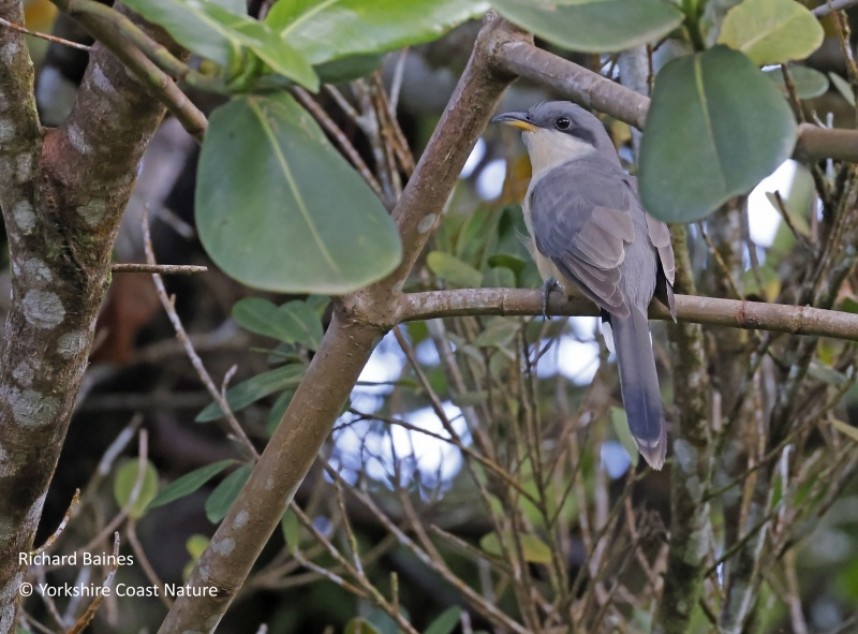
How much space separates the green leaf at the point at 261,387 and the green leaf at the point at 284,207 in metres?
1.68

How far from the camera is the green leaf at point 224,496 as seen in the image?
2.98 metres

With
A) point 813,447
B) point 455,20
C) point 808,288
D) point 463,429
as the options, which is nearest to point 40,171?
point 455,20

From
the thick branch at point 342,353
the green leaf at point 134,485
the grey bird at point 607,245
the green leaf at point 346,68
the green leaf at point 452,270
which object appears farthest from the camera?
the green leaf at point 134,485

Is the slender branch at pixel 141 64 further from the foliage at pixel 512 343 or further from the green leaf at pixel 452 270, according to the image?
the green leaf at pixel 452 270

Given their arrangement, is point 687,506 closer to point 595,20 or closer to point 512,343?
point 512,343

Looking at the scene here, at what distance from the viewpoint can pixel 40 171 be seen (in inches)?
74.5

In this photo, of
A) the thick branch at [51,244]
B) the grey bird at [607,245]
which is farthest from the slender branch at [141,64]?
the grey bird at [607,245]

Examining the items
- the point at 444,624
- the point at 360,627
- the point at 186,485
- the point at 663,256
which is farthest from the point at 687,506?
the point at 186,485

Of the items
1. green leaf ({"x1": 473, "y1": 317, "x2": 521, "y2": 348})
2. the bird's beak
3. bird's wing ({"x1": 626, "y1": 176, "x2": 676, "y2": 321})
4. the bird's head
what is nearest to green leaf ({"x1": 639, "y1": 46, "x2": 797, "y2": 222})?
bird's wing ({"x1": 626, "y1": 176, "x2": 676, "y2": 321})

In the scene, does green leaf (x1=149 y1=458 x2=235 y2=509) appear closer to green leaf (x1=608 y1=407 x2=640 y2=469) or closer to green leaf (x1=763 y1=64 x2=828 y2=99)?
green leaf (x1=608 y1=407 x2=640 y2=469)

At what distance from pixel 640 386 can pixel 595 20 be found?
1653 millimetres

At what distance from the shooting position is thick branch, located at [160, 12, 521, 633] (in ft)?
6.91

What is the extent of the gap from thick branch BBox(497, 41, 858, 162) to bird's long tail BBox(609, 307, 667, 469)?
1.05m

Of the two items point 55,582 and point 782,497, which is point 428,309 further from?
point 55,582
